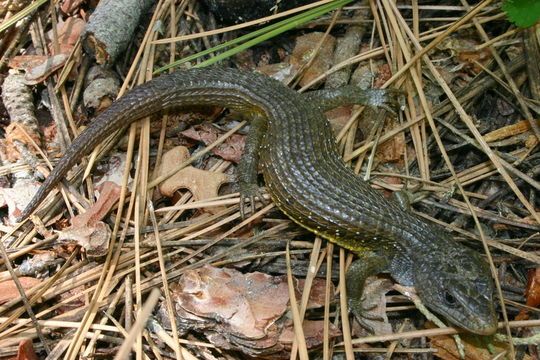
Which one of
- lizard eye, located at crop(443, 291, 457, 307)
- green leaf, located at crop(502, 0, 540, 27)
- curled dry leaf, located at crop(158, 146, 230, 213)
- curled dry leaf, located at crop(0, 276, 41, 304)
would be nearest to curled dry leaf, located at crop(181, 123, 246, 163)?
curled dry leaf, located at crop(158, 146, 230, 213)

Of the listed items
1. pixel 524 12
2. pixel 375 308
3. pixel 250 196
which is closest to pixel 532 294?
pixel 375 308

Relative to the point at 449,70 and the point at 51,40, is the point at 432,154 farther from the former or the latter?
the point at 51,40

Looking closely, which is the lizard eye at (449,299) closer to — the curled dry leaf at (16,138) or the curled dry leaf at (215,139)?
the curled dry leaf at (215,139)

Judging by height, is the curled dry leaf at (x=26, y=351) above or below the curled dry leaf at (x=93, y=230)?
below

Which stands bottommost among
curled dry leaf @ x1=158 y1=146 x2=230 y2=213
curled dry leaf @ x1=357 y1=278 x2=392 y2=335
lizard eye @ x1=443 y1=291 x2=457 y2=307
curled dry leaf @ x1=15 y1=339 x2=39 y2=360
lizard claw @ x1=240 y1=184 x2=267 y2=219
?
curled dry leaf @ x1=357 y1=278 x2=392 y2=335

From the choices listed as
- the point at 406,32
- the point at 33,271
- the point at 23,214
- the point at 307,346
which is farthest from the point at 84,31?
the point at 307,346

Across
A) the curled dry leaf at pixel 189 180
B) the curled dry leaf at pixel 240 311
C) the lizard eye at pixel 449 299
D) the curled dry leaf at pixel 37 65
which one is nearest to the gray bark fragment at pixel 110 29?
the curled dry leaf at pixel 37 65

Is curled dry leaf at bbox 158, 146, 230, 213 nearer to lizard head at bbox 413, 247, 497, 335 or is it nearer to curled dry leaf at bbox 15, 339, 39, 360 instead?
curled dry leaf at bbox 15, 339, 39, 360
